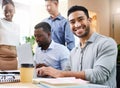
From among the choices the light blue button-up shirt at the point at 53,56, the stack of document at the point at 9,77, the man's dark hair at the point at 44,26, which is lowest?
the stack of document at the point at 9,77

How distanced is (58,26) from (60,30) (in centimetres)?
4

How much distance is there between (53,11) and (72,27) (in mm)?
305

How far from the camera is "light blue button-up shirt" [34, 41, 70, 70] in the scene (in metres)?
1.76

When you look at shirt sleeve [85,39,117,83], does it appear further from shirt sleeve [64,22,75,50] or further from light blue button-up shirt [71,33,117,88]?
shirt sleeve [64,22,75,50]

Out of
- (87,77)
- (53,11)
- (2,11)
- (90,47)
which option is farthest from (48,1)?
(87,77)

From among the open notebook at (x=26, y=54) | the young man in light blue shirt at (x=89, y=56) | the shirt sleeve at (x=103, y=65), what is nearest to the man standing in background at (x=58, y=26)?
the young man in light blue shirt at (x=89, y=56)

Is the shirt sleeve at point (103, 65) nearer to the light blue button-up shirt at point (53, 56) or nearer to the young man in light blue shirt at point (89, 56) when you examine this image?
the young man in light blue shirt at point (89, 56)

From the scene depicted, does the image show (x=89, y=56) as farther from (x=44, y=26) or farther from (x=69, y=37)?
(x=44, y=26)

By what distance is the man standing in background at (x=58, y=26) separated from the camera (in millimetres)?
1850

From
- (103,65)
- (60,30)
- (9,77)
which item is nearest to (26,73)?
(9,77)

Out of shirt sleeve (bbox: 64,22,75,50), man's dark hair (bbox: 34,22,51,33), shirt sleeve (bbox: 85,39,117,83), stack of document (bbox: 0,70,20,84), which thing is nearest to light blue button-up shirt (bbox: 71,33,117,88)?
shirt sleeve (bbox: 85,39,117,83)

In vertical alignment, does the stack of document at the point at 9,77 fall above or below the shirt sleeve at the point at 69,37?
below

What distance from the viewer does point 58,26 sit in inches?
72.7

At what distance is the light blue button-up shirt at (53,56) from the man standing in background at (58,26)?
78 millimetres
